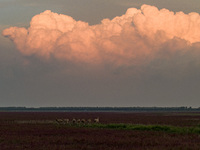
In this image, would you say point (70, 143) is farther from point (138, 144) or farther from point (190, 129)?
point (190, 129)

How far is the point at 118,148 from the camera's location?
29500 mm

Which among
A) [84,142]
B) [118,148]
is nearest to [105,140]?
[84,142]

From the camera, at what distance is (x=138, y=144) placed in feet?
106

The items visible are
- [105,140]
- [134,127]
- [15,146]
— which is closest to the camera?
[15,146]

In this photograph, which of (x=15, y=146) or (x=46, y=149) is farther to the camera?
(x=15, y=146)

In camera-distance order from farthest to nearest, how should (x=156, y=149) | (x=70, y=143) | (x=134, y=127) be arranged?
(x=134, y=127) < (x=70, y=143) < (x=156, y=149)

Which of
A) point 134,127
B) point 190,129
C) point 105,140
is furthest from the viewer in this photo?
point 134,127

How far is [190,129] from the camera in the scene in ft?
149

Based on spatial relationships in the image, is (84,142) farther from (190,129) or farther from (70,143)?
(190,129)

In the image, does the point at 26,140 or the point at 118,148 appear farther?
the point at 26,140

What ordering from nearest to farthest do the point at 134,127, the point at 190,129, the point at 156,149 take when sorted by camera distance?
the point at 156,149, the point at 190,129, the point at 134,127

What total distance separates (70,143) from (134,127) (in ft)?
59.1

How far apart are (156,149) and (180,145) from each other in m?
3.75

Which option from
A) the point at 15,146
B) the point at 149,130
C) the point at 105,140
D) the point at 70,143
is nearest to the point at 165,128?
the point at 149,130
